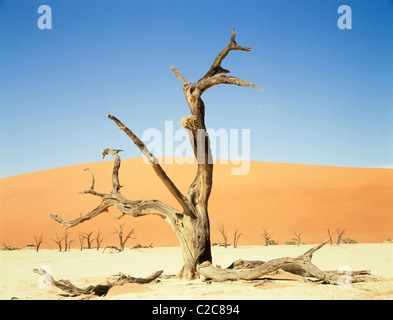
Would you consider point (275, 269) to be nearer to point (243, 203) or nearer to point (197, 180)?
point (197, 180)

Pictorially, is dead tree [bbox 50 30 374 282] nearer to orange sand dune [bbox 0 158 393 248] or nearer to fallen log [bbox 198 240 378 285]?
fallen log [bbox 198 240 378 285]

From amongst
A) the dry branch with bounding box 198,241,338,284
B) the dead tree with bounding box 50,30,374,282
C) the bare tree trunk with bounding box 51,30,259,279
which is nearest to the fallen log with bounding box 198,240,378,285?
the dry branch with bounding box 198,241,338,284

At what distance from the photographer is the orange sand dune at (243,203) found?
3388cm

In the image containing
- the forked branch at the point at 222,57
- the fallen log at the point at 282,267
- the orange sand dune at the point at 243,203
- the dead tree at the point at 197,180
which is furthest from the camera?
the orange sand dune at the point at 243,203

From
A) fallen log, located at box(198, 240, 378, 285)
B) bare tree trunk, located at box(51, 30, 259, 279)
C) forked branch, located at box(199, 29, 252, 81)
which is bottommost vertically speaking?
fallen log, located at box(198, 240, 378, 285)

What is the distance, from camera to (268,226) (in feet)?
114

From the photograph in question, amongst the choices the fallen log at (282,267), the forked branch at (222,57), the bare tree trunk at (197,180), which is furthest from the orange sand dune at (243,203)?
the forked branch at (222,57)

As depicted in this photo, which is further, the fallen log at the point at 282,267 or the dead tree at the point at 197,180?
the dead tree at the point at 197,180

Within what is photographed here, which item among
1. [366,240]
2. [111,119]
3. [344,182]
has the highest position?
[111,119]

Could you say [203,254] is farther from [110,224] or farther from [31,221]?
[31,221]

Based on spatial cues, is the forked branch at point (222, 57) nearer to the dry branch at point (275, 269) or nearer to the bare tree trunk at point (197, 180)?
the bare tree trunk at point (197, 180)

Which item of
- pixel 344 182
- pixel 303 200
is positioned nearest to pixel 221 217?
pixel 303 200

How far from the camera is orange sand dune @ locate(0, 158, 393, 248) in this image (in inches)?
1334
